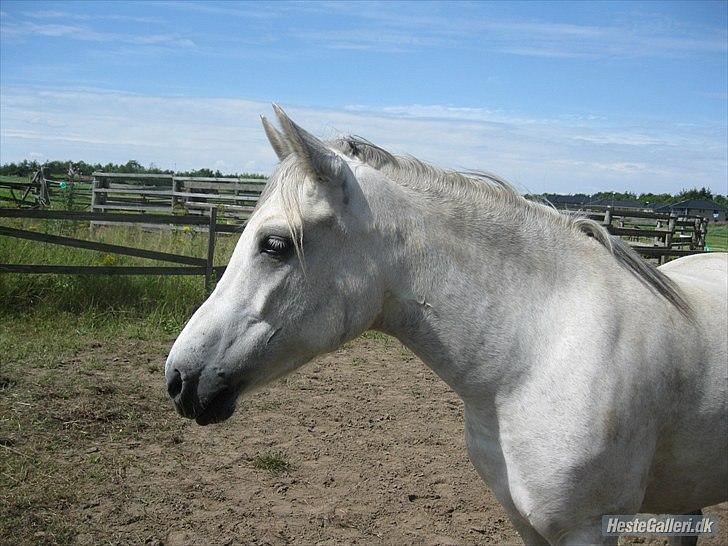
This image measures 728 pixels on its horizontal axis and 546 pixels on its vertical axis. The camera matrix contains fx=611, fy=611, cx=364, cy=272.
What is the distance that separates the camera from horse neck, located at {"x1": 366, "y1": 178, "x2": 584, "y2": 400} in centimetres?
209

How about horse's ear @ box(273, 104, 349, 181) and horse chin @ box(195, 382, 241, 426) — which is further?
horse chin @ box(195, 382, 241, 426)

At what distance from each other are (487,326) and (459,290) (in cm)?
16

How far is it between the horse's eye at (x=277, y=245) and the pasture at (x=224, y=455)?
7.74ft

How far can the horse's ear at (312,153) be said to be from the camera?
1946 millimetres

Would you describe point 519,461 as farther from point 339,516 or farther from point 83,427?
point 83,427

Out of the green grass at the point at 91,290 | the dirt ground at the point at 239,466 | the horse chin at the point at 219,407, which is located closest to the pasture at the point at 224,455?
the dirt ground at the point at 239,466

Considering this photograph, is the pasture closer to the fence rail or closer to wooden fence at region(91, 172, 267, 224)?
the fence rail

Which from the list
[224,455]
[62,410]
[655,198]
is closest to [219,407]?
[224,455]

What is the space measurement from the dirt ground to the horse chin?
76.0 inches

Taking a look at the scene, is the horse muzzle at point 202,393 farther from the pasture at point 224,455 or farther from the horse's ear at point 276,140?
the pasture at point 224,455

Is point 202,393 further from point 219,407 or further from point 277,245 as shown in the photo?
point 277,245

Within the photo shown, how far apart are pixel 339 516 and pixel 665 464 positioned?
7.62ft

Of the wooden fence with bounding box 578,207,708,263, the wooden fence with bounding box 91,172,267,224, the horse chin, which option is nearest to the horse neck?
the horse chin

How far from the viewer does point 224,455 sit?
4.76m
